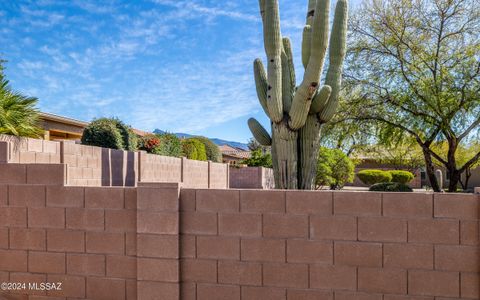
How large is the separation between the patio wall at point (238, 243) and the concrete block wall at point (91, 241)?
1 cm

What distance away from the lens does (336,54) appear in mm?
8414

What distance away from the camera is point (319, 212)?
146 inches

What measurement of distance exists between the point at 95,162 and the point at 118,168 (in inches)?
39.3

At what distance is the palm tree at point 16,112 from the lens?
530cm

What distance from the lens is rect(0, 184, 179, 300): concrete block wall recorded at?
396 cm

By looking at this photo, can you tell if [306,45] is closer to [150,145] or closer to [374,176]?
[150,145]

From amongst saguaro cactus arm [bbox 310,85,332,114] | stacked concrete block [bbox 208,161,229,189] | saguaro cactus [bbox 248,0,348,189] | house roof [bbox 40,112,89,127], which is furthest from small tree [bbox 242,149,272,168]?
saguaro cactus arm [bbox 310,85,332,114]

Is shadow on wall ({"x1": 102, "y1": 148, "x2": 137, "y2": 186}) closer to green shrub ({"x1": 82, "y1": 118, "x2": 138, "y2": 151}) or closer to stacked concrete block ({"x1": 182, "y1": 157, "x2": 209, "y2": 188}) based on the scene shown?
green shrub ({"x1": 82, "y1": 118, "x2": 138, "y2": 151})

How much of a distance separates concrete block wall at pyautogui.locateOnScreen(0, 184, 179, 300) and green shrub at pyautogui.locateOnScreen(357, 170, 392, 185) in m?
29.5

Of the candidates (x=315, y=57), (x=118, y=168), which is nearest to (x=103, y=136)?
(x=118, y=168)

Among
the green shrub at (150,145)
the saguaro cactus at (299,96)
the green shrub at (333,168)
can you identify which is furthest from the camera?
the green shrub at (333,168)

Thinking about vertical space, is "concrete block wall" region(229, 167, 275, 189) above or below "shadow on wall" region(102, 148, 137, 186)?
below

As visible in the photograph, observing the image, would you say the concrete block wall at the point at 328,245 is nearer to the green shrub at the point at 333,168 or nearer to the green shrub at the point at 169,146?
the green shrub at the point at 169,146

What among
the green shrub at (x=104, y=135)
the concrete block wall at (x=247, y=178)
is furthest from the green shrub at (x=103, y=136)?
the concrete block wall at (x=247, y=178)
